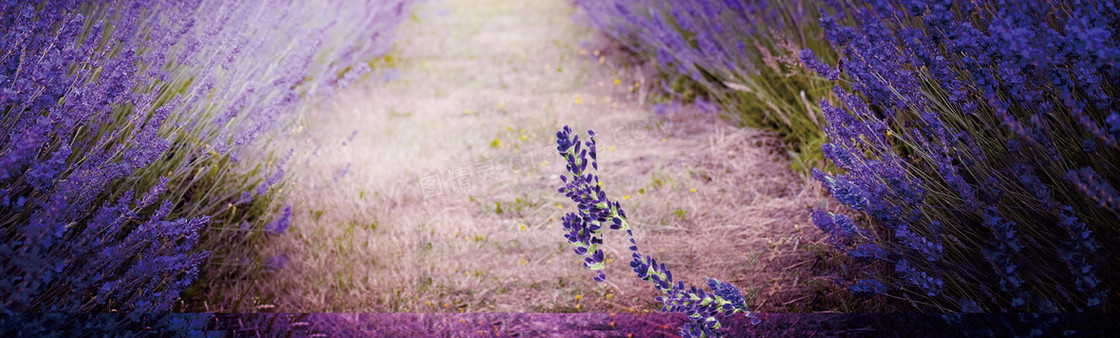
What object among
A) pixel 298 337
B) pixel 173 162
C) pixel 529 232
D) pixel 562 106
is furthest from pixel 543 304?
pixel 562 106

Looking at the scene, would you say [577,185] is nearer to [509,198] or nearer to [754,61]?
[509,198]

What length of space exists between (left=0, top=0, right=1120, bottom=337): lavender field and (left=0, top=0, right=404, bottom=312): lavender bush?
0.01 meters

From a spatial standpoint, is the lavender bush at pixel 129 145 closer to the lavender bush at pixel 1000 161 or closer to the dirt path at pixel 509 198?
the dirt path at pixel 509 198

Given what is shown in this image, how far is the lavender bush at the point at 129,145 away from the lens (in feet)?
4.34

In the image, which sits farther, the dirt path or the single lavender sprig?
the dirt path

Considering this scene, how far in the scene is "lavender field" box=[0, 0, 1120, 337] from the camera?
133cm

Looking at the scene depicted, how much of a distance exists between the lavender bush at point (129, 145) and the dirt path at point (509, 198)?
0.89 ft

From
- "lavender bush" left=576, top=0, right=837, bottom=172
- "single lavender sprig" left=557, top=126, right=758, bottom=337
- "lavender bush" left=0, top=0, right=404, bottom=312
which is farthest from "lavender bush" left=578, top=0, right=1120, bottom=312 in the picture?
"lavender bush" left=0, top=0, right=404, bottom=312

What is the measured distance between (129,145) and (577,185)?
1161 mm

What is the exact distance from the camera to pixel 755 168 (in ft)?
9.25

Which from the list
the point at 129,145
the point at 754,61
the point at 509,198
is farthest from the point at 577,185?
the point at 754,61

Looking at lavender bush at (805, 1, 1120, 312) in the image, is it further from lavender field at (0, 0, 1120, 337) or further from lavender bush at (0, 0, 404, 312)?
lavender bush at (0, 0, 404, 312)

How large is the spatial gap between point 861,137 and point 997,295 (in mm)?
457

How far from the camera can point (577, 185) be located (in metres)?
1.29
